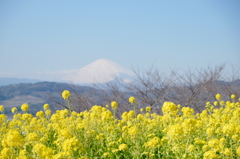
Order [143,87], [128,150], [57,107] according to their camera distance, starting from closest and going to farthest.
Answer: [128,150], [143,87], [57,107]

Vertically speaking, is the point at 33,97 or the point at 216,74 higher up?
the point at 33,97

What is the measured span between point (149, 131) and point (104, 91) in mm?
12097

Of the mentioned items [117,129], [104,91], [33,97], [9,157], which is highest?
[33,97]

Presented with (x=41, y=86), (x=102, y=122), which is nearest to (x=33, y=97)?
(x=41, y=86)

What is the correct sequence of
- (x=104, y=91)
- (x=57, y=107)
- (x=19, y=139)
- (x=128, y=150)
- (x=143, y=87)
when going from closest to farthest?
(x=19, y=139)
(x=128, y=150)
(x=143, y=87)
(x=104, y=91)
(x=57, y=107)

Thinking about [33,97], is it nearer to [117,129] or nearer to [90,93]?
[90,93]

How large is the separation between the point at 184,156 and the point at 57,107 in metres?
16.6

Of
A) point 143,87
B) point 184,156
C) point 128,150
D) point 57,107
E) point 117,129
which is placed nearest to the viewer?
point 184,156

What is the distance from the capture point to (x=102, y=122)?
687 cm

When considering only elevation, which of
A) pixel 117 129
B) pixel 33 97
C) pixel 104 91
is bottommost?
pixel 117 129

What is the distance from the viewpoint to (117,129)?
6.46 metres

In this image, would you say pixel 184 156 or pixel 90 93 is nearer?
pixel 184 156

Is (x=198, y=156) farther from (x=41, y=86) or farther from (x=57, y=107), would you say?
(x=41, y=86)

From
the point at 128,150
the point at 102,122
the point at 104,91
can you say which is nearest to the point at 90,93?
the point at 104,91
